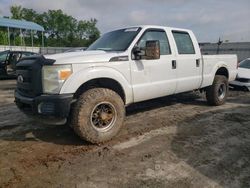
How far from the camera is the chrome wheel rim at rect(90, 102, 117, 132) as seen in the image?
517cm

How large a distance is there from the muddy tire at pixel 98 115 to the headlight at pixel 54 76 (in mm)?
419

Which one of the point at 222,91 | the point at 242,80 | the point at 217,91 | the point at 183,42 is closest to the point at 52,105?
the point at 183,42

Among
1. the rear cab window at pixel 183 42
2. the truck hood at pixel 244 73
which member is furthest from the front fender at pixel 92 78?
the truck hood at pixel 244 73

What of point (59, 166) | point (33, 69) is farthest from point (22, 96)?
point (59, 166)

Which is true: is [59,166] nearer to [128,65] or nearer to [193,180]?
[193,180]

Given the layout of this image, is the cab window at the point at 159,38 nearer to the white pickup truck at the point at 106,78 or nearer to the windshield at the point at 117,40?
the white pickup truck at the point at 106,78

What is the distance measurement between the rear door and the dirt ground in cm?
73

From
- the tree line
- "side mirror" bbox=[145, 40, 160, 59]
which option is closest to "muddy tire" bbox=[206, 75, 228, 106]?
"side mirror" bbox=[145, 40, 160, 59]

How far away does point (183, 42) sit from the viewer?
714 cm

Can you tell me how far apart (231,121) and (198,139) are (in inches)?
63.5

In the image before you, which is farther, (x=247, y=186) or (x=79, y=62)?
(x=79, y=62)

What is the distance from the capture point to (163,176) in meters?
3.96

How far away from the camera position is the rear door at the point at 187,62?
6.80 metres

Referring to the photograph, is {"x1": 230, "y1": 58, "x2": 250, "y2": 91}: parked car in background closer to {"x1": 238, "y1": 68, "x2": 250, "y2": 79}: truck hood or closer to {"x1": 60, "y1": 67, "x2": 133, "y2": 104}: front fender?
{"x1": 238, "y1": 68, "x2": 250, "y2": 79}: truck hood
